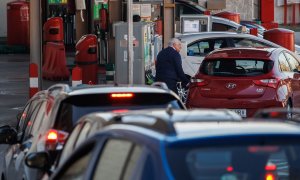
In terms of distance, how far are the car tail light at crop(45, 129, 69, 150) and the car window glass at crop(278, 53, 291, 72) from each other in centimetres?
900

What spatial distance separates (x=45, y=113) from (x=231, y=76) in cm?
766

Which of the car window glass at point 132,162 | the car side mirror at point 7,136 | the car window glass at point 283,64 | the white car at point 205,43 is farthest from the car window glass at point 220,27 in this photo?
the car window glass at point 132,162

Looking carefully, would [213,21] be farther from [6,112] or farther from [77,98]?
[77,98]

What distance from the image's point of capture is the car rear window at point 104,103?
858cm

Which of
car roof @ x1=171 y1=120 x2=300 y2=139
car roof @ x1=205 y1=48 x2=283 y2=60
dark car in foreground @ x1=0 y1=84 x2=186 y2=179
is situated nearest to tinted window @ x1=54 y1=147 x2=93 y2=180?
car roof @ x1=171 y1=120 x2=300 y2=139

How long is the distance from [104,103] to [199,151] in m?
3.97

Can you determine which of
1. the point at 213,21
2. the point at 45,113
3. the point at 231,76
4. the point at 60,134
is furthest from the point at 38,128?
the point at 213,21

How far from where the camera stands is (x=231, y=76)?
16.6 m

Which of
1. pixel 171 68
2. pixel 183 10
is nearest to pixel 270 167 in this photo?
pixel 171 68

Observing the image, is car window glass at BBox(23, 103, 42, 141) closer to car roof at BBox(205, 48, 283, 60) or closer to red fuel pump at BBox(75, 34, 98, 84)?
car roof at BBox(205, 48, 283, 60)

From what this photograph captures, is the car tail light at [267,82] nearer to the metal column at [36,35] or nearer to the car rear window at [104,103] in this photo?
the metal column at [36,35]

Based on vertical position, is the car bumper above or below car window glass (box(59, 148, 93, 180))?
below

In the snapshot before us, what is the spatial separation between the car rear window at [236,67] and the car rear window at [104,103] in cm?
810

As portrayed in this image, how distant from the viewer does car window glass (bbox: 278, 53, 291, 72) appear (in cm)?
1706
